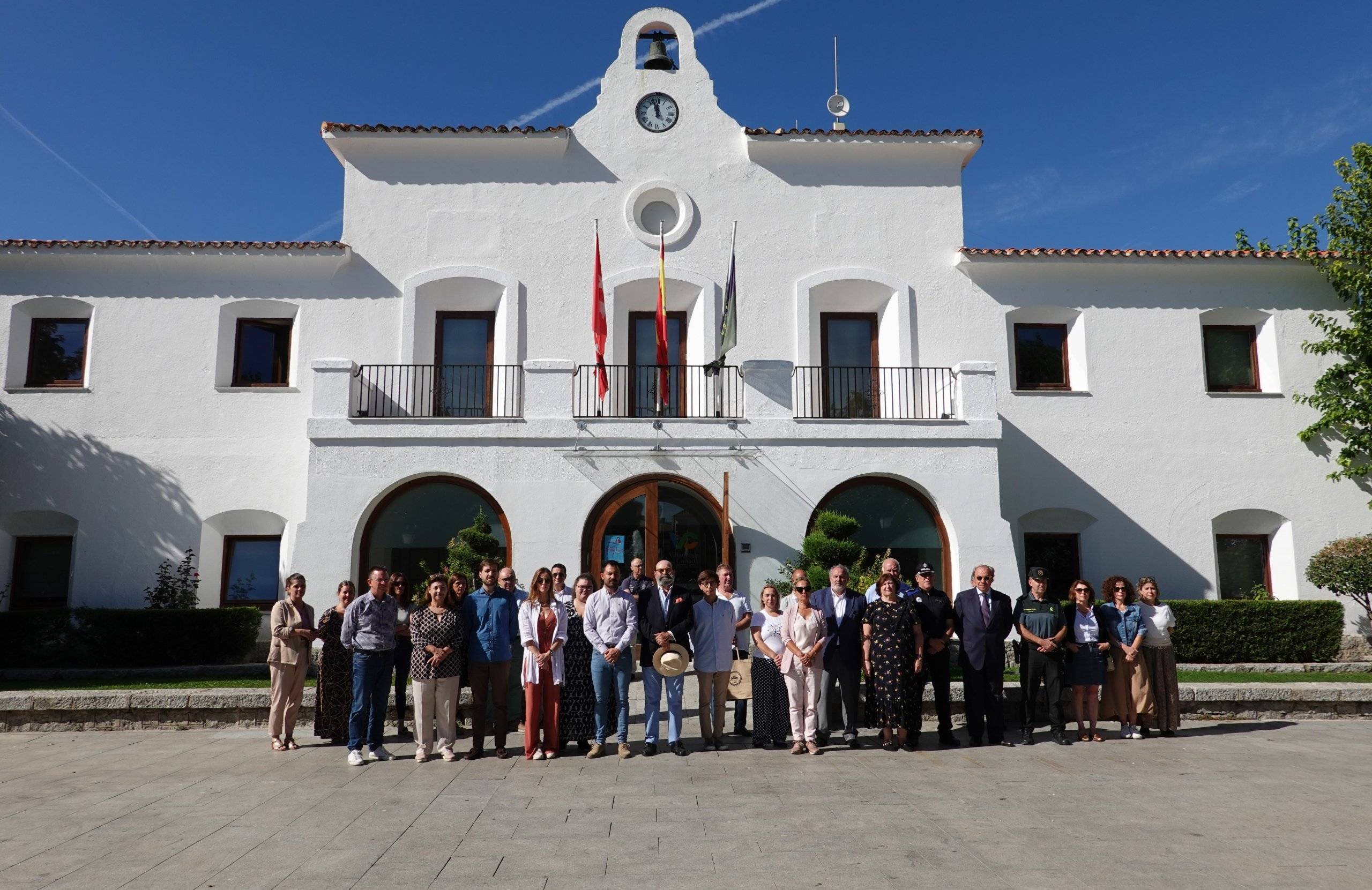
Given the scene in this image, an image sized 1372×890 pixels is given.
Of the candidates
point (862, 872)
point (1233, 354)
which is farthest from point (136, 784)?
point (1233, 354)

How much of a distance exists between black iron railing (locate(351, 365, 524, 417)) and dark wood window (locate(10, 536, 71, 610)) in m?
5.72

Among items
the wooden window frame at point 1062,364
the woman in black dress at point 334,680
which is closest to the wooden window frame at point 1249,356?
the wooden window frame at point 1062,364

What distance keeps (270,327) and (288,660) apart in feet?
28.0

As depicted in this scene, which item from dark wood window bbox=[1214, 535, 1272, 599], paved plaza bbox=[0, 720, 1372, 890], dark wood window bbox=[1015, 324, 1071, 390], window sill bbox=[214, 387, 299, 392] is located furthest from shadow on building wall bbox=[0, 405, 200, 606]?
dark wood window bbox=[1214, 535, 1272, 599]

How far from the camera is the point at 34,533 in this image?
1561 cm

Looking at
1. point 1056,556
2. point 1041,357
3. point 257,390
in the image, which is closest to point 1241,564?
point 1056,556

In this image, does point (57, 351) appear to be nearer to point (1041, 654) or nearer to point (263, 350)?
point (263, 350)

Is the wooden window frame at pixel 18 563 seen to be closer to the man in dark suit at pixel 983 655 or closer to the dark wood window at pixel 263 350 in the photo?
the dark wood window at pixel 263 350

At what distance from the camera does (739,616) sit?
369 inches

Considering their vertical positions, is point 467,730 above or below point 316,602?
below

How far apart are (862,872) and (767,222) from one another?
12757 mm

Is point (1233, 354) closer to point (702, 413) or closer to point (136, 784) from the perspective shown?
point (702, 413)

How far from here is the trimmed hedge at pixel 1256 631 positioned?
14.2 meters

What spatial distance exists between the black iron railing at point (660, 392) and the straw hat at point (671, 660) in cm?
626
